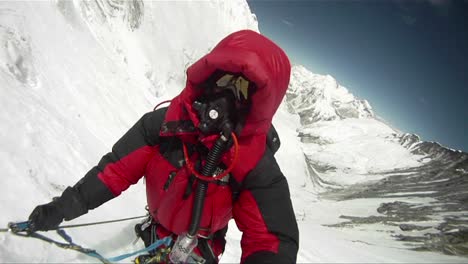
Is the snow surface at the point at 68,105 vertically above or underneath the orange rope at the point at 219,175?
above

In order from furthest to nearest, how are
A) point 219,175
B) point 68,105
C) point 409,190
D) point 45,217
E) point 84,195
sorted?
point 409,190, point 68,105, point 84,195, point 45,217, point 219,175

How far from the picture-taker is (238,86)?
9.91 feet

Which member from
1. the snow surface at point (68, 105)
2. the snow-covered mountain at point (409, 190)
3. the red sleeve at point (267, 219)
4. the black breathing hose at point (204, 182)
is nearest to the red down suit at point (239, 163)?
the red sleeve at point (267, 219)

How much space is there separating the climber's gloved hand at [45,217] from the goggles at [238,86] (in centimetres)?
200

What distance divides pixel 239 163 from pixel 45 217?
75.9 inches

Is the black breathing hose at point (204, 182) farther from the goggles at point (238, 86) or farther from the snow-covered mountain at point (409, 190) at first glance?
the snow-covered mountain at point (409, 190)

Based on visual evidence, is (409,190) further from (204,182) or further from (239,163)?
(204,182)

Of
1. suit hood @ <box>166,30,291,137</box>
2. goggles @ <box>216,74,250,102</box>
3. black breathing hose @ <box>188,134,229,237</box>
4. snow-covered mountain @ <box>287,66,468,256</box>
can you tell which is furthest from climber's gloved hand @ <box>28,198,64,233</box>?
snow-covered mountain @ <box>287,66,468,256</box>

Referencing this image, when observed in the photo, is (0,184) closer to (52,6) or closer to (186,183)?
(186,183)

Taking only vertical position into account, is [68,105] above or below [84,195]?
above

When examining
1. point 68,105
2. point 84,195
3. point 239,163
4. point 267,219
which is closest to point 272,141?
point 239,163

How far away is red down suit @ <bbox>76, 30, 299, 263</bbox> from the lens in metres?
2.86

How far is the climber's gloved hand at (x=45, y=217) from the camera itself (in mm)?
3066

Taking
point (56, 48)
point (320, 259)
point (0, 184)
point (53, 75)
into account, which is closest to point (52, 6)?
point (56, 48)
